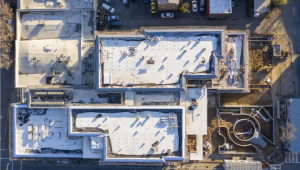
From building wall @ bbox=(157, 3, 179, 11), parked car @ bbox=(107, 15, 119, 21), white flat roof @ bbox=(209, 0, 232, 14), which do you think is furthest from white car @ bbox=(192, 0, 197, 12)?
parked car @ bbox=(107, 15, 119, 21)

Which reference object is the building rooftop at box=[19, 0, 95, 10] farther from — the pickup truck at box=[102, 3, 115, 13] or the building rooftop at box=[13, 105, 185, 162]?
the building rooftop at box=[13, 105, 185, 162]

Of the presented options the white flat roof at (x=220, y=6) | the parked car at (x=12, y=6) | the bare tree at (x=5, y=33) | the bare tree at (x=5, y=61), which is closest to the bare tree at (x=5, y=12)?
the bare tree at (x=5, y=33)

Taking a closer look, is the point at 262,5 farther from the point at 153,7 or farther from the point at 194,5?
the point at 153,7

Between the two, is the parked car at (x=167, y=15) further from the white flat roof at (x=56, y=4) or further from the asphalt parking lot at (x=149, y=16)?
the white flat roof at (x=56, y=4)

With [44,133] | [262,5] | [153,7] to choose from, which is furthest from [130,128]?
[262,5]

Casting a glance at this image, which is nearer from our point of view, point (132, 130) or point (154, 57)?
point (132, 130)

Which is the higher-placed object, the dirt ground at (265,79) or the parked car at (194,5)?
the parked car at (194,5)
